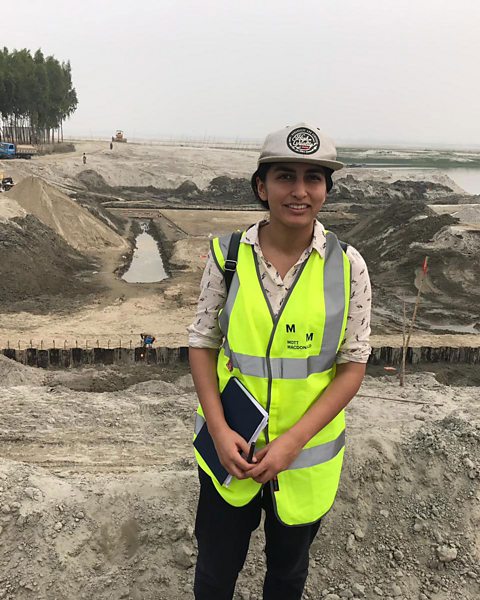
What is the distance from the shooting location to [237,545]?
2.20 meters

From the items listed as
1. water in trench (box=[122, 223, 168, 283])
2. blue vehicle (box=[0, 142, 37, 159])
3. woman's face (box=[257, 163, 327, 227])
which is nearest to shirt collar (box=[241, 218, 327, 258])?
woman's face (box=[257, 163, 327, 227])

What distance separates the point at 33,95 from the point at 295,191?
5562 cm

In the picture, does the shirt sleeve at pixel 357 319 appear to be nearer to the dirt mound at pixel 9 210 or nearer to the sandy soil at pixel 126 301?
the sandy soil at pixel 126 301

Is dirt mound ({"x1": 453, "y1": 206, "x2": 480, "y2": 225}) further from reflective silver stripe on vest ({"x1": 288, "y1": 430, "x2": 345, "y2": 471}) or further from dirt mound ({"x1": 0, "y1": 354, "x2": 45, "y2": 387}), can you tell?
reflective silver stripe on vest ({"x1": 288, "y1": 430, "x2": 345, "y2": 471})

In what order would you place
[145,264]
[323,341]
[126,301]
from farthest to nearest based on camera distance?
[145,264]
[126,301]
[323,341]

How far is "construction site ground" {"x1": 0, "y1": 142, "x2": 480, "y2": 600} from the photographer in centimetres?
331

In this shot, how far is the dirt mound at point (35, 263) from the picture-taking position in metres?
16.9

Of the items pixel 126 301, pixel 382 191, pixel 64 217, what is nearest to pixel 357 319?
pixel 126 301

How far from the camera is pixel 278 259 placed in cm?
206

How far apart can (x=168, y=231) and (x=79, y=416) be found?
2078cm

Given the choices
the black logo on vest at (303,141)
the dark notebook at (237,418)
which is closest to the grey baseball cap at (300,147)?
the black logo on vest at (303,141)

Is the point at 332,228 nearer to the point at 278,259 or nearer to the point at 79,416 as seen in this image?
the point at 79,416

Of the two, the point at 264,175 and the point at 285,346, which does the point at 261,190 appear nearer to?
the point at 264,175

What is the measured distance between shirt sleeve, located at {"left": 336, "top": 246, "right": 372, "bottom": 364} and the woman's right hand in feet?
1.83
